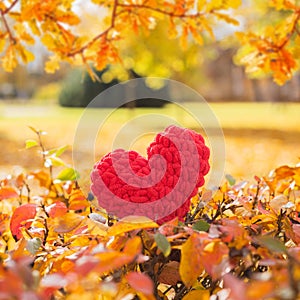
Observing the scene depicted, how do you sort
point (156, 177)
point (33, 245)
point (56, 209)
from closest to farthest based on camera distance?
point (33, 245) < point (156, 177) < point (56, 209)

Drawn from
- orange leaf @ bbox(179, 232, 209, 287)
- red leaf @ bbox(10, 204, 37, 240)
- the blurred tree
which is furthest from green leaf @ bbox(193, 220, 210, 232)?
the blurred tree

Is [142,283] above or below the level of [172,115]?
above

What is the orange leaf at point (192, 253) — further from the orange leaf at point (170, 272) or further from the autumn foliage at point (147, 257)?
the orange leaf at point (170, 272)

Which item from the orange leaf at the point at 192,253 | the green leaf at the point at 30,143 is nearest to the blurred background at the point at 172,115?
the green leaf at the point at 30,143

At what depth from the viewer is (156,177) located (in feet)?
2.96

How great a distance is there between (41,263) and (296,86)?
97.6ft

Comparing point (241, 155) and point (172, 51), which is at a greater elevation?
point (172, 51)

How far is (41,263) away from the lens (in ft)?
2.69

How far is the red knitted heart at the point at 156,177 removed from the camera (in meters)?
0.88

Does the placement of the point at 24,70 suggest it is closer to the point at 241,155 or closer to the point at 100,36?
the point at 241,155

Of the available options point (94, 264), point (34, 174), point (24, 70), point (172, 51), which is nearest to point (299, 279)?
point (94, 264)

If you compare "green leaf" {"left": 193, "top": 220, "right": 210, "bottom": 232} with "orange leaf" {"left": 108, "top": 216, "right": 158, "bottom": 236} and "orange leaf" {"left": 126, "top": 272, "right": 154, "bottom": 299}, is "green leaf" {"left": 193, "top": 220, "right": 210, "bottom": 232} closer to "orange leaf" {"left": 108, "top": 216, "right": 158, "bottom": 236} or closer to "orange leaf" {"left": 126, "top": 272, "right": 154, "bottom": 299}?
"orange leaf" {"left": 108, "top": 216, "right": 158, "bottom": 236}

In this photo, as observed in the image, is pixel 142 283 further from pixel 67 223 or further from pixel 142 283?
pixel 67 223

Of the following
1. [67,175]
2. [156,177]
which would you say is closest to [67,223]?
[156,177]
